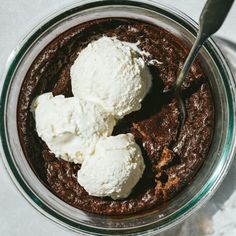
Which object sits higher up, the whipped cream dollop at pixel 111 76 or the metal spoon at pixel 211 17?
the whipped cream dollop at pixel 111 76

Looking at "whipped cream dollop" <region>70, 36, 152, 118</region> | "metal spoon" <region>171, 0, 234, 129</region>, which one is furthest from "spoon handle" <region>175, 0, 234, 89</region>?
"whipped cream dollop" <region>70, 36, 152, 118</region>

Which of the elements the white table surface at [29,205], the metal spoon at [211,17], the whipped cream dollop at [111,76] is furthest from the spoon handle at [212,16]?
the white table surface at [29,205]

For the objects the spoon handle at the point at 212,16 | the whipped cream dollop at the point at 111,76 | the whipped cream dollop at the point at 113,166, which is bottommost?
the whipped cream dollop at the point at 113,166

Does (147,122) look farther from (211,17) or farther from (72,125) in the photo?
(211,17)

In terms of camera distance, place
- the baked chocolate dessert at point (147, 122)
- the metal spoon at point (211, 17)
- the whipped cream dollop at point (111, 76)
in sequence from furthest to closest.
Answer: the baked chocolate dessert at point (147, 122) < the whipped cream dollop at point (111, 76) < the metal spoon at point (211, 17)

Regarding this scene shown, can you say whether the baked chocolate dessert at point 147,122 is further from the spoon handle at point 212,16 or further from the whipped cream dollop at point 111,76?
the spoon handle at point 212,16

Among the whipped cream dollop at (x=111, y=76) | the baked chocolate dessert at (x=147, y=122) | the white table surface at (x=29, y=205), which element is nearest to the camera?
the whipped cream dollop at (x=111, y=76)

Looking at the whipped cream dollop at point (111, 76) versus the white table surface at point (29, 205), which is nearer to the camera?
the whipped cream dollop at point (111, 76)

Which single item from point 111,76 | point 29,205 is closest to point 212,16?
point 111,76
